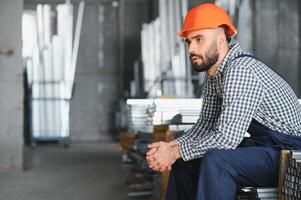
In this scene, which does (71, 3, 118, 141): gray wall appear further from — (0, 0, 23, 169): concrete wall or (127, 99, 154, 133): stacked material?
(127, 99, 154, 133): stacked material

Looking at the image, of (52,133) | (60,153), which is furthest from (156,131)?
(52,133)

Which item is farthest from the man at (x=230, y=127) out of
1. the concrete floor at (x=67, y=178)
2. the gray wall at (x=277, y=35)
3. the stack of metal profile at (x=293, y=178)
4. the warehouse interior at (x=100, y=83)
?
the gray wall at (x=277, y=35)

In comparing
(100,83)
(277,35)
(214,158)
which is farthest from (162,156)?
(100,83)

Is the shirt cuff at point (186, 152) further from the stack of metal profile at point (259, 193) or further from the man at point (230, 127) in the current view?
the stack of metal profile at point (259, 193)

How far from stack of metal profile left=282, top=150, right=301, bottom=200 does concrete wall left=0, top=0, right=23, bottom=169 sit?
18.0 ft

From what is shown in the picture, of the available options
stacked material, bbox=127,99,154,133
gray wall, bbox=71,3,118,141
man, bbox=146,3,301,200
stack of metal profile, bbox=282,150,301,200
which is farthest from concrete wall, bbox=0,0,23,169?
gray wall, bbox=71,3,118,141

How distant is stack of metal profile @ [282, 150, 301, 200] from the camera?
7.54 ft

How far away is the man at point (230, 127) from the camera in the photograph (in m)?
2.45

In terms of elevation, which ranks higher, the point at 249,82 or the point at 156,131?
the point at 249,82

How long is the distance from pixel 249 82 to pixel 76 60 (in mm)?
11544

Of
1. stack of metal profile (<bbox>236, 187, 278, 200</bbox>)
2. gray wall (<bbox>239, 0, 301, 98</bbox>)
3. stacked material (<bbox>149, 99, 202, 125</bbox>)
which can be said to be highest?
gray wall (<bbox>239, 0, 301, 98</bbox>)

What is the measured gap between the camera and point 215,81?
2816 millimetres

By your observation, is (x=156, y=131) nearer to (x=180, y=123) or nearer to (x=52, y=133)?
(x=180, y=123)

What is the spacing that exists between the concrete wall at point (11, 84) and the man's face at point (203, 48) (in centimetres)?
506
